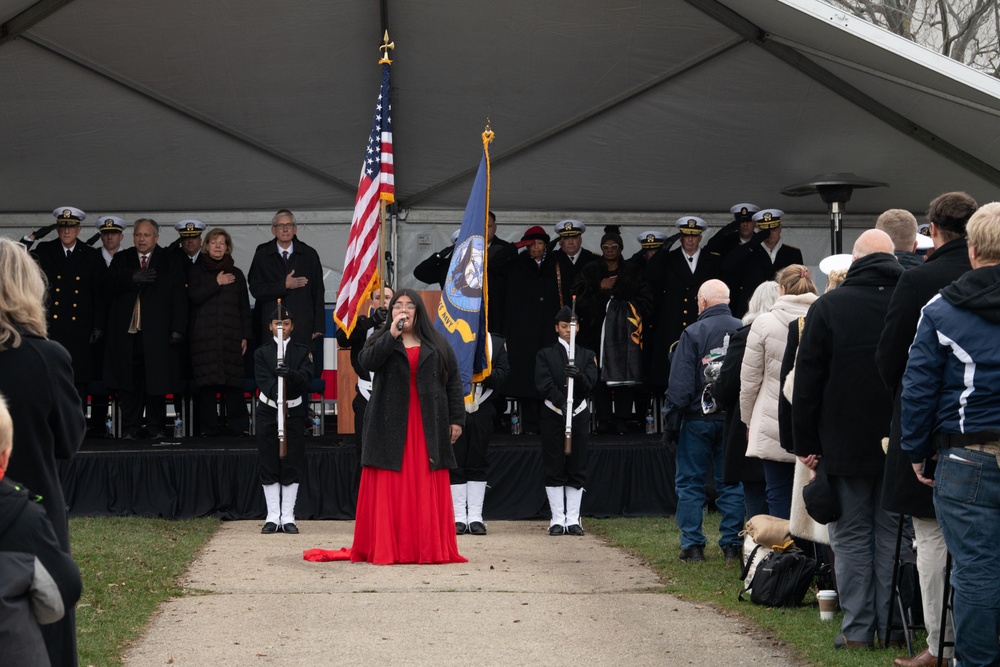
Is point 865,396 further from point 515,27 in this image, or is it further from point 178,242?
point 178,242

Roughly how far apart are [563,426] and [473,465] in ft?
2.77

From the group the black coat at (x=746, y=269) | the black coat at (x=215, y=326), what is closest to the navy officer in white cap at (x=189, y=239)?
the black coat at (x=215, y=326)

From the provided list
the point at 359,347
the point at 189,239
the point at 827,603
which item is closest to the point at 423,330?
the point at 359,347

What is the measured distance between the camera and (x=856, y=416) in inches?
250

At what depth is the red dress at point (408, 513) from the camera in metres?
9.48

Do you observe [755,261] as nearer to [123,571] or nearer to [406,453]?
[406,453]

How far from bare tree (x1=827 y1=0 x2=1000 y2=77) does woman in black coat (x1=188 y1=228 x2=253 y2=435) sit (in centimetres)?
1485

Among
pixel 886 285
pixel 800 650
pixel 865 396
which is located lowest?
pixel 800 650

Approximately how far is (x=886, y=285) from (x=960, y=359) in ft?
4.23

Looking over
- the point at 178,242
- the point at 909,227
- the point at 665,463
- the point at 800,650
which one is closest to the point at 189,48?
the point at 178,242

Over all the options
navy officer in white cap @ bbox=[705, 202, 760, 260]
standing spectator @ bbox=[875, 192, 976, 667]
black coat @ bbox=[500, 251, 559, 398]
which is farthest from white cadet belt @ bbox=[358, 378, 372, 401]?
standing spectator @ bbox=[875, 192, 976, 667]

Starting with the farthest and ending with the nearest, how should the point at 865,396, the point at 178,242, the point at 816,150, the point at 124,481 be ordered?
the point at 178,242 < the point at 816,150 < the point at 124,481 < the point at 865,396

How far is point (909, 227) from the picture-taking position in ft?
23.3

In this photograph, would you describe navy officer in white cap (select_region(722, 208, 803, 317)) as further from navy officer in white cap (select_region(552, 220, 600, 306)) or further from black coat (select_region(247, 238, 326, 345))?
black coat (select_region(247, 238, 326, 345))
